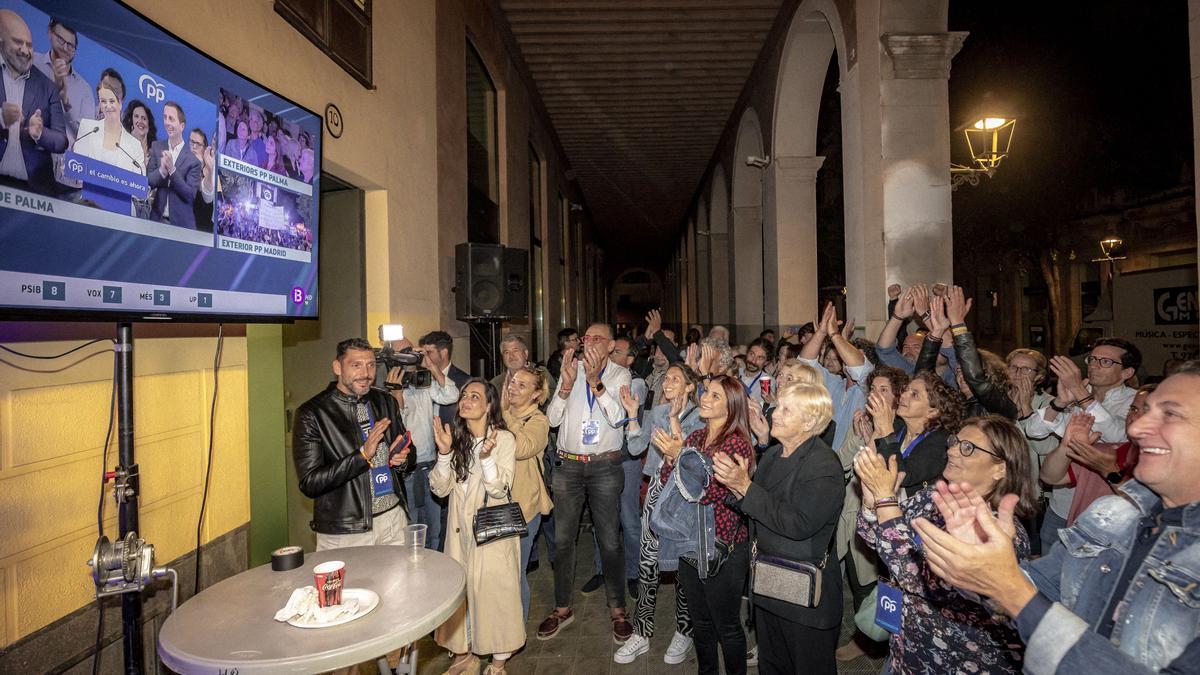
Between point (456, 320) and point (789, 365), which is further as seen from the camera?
point (456, 320)

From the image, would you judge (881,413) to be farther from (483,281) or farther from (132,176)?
(483,281)

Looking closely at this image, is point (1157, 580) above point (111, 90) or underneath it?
underneath

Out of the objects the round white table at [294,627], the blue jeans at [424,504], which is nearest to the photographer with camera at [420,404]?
the blue jeans at [424,504]

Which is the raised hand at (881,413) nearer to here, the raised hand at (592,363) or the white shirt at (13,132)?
the raised hand at (592,363)

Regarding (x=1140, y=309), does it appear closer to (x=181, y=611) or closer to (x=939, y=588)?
(x=939, y=588)

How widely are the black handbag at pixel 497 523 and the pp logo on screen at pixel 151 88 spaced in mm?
2211

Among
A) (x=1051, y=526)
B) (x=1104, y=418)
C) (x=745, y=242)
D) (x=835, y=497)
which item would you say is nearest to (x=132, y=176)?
(x=835, y=497)

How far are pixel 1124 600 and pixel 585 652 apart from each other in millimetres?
2852

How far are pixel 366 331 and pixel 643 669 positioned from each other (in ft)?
10.1

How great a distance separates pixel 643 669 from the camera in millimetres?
3184

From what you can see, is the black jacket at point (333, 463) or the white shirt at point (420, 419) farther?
the white shirt at point (420, 419)

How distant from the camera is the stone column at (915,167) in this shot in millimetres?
5070

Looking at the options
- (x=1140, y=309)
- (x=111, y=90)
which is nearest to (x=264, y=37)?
(x=111, y=90)

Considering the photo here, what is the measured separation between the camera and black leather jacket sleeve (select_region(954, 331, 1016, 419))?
10.6 feet
